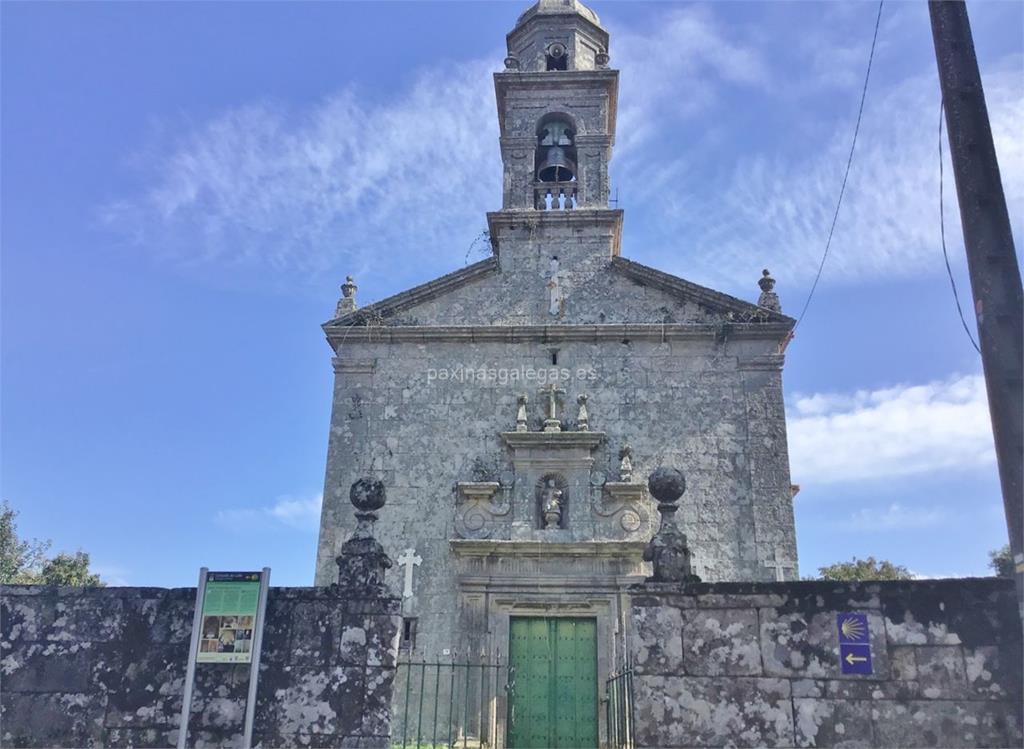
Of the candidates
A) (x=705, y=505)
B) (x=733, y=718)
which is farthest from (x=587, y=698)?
(x=733, y=718)

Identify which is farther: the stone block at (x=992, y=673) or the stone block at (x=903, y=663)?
the stone block at (x=903, y=663)

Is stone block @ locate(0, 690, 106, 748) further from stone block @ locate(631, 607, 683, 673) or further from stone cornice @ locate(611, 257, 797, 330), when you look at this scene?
stone cornice @ locate(611, 257, 797, 330)

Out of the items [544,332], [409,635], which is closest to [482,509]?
[409,635]

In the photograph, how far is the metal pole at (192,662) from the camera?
561 cm

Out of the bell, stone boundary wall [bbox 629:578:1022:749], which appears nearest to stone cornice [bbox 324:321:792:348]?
the bell

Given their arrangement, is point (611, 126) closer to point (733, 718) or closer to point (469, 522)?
point (469, 522)

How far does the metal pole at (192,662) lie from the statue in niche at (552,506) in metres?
6.74

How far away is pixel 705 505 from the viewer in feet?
39.3

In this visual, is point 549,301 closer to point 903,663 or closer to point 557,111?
point 557,111

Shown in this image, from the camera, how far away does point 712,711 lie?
546 centimetres

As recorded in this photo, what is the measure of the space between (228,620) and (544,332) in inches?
320

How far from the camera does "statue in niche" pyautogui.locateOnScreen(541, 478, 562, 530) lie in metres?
12.1

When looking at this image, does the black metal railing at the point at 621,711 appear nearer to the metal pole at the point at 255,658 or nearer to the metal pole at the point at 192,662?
the metal pole at the point at 255,658

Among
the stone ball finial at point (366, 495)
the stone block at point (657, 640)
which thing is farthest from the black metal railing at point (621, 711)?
the stone ball finial at point (366, 495)
